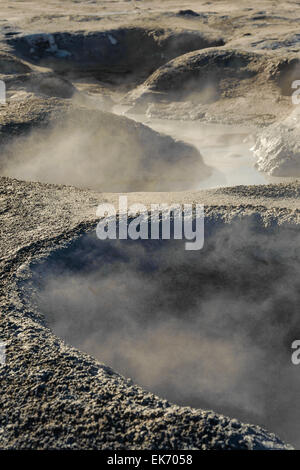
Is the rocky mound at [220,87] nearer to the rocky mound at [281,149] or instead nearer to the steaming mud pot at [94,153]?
the rocky mound at [281,149]

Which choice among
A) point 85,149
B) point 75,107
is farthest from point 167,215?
point 75,107

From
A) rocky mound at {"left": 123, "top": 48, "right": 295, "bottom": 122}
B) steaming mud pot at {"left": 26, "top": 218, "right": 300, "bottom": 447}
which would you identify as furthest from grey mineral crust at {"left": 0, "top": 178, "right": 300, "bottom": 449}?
rocky mound at {"left": 123, "top": 48, "right": 295, "bottom": 122}

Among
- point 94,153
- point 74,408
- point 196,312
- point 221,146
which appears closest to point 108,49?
point 221,146

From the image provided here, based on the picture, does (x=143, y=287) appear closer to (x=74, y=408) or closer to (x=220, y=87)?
(x=74, y=408)

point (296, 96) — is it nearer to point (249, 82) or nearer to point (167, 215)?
point (249, 82)

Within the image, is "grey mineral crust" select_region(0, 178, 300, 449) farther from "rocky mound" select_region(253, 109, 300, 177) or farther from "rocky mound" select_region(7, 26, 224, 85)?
"rocky mound" select_region(7, 26, 224, 85)

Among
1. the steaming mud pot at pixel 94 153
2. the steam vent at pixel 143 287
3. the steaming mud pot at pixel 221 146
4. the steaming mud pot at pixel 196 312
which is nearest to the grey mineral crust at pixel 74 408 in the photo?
the steam vent at pixel 143 287
